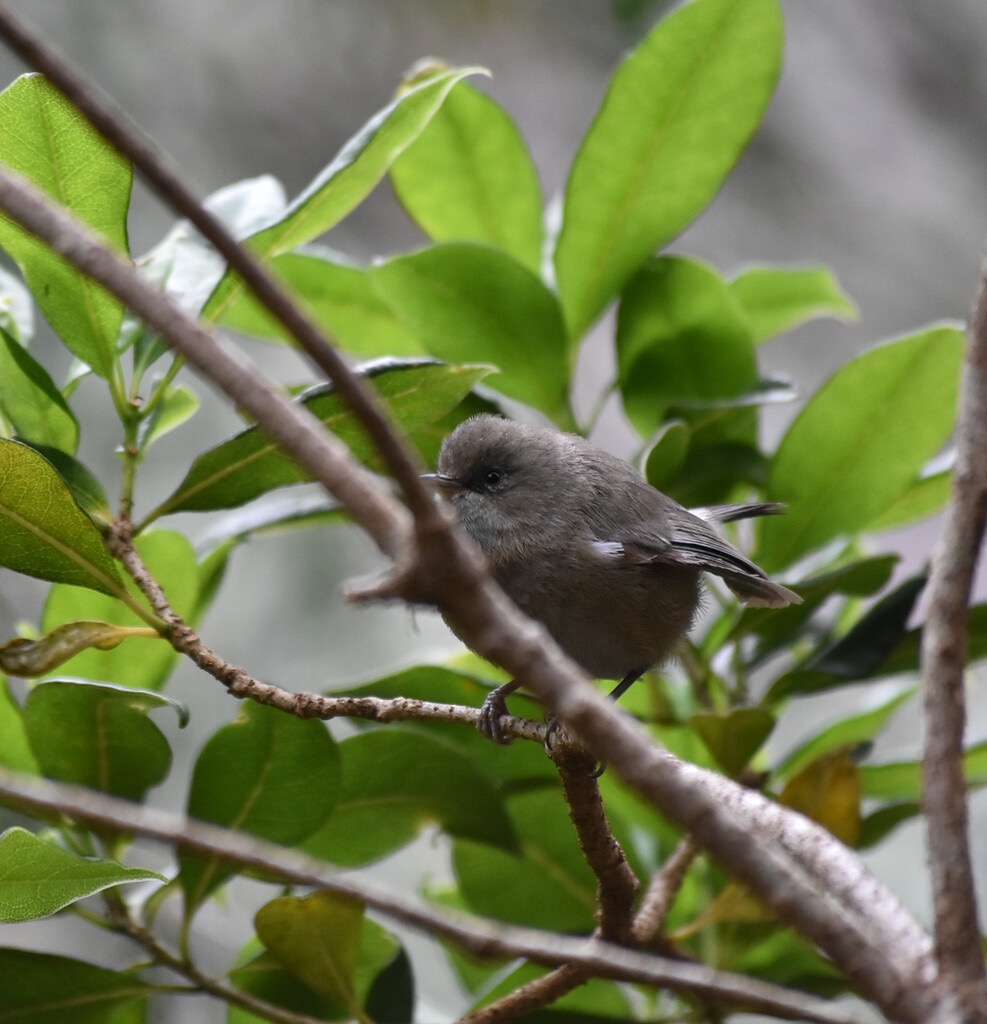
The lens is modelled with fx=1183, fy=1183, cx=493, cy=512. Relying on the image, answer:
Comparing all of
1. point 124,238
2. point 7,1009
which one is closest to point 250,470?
point 124,238

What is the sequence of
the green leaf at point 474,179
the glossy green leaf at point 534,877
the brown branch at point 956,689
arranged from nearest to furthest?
the brown branch at point 956,689, the glossy green leaf at point 534,877, the green leaf at point 474,179

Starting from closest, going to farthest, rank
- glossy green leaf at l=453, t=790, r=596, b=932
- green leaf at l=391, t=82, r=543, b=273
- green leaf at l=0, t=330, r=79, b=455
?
green leaf at l=0, t=330, r=79, b=455 → glossy green leaf at l=453, t=790, r=596, b=932 → green leaf at l=391, t=82, r=543, b=273

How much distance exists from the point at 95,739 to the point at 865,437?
1.36 meters

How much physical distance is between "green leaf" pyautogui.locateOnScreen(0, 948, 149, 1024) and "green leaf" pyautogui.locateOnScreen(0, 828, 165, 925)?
21 centimetres

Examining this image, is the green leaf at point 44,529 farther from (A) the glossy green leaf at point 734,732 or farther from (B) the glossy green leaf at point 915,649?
(B) the glossy green leaf at point 915,649

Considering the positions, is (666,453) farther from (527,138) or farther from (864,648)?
(527,138)

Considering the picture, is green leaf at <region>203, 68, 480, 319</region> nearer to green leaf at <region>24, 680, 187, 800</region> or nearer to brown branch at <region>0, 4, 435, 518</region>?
green leaf at <region>24, 680, 187, 800</region>

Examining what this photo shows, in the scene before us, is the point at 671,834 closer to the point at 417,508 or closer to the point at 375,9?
→ the point at 417,508

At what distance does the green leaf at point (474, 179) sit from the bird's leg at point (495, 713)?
0.86m

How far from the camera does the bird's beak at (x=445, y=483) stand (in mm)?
2230

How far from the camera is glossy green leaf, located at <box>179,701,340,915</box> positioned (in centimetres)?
161

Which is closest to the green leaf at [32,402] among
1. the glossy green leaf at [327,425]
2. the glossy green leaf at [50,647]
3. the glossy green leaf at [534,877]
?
the glossy green leaf at [327,425]

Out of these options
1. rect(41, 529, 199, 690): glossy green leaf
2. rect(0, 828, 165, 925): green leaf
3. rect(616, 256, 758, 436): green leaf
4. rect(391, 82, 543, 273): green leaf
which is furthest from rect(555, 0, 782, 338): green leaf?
rect(0, 828, 165, 925): green leaf

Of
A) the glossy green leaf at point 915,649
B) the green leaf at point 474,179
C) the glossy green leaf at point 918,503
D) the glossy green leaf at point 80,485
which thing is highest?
the green leaf at point 474,179
